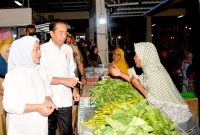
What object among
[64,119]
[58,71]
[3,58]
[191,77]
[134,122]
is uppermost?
[3,58]

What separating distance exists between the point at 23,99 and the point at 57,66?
163cm

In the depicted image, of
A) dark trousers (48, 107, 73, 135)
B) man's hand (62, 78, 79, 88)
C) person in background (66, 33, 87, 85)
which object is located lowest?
dark trousers (48, 107, 73, 135)

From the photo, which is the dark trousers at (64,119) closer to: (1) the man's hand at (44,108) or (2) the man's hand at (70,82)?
(2) the man's hand at (70,82)

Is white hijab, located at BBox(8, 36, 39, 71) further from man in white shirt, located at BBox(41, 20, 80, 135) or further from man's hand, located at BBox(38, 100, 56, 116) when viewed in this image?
man in white shirt, located at BBox(41, 20, 80, 135)

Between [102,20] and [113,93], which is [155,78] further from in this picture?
[102,20]

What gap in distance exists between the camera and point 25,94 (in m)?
2.85

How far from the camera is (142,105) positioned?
8.27 ft

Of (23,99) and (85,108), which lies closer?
(23,99)

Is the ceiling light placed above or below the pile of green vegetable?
above

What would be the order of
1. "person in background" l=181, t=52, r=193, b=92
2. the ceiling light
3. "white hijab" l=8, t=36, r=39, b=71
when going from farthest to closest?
the ceiling light → "person in background" l=181, t=52, r=193, b=92 → "white hijab" l=8, t=36, r=39, b=71

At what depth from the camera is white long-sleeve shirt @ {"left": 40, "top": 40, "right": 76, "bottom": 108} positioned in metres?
4.38

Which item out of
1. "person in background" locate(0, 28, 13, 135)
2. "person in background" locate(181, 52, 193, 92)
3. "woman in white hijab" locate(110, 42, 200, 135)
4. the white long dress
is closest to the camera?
the white long dress

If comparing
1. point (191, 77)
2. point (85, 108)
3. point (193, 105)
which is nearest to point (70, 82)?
point (85, 108)

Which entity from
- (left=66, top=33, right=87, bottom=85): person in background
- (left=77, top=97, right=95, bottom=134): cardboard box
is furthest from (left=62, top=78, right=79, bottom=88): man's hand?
(left=66, top=33, right=87, bottom=85): person in background
